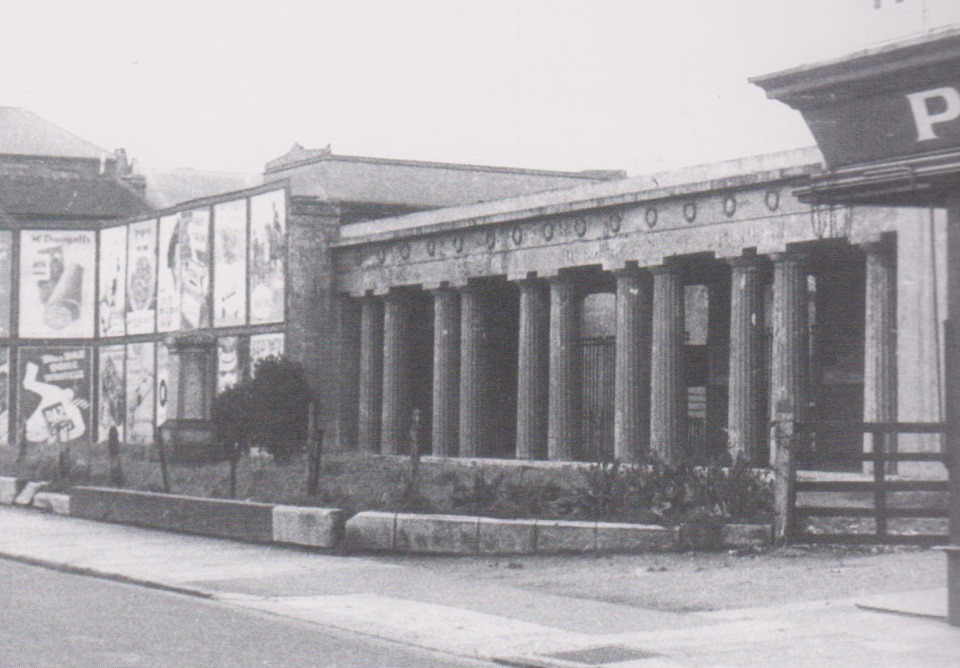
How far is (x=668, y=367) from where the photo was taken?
3659 centimetres

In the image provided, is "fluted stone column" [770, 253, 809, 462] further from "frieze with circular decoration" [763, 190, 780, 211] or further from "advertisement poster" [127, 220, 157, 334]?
"advertisement poster" [127, 220, 157, 334]

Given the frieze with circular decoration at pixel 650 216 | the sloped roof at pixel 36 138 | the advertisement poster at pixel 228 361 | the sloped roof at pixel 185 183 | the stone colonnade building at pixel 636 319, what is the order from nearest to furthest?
the stone colonnade building at pixel 636 319
the frieze with circular decoration at pixel 650 216
the advertisement poster at pixel 228 361
the sloped roof at pixel 185 183
the sloped roof at pixel 36 138

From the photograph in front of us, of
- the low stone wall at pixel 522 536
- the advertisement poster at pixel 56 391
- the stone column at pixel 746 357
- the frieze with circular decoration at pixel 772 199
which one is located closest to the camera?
the low stone wall at pixel 522 536

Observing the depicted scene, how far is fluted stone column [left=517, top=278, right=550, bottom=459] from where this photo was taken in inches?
1640

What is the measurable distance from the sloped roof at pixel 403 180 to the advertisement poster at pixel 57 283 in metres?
8.06

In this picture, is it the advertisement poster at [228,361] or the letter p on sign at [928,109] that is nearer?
the letter p on sign at [928,109]

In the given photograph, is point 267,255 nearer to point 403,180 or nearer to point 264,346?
point 264,346

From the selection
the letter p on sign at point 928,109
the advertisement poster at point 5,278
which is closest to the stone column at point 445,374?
the advertisement poster at point 5,278

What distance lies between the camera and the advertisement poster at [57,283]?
58.8 meters

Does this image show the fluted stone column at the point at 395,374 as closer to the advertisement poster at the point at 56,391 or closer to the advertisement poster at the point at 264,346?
the advertisement poster at the point at 264,346

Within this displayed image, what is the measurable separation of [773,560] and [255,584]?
17.2 feet

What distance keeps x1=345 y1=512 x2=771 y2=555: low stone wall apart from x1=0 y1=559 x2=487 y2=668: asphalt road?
A: 12.0 ft

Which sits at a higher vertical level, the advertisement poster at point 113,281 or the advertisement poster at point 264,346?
the advertisement poster at point 113,281

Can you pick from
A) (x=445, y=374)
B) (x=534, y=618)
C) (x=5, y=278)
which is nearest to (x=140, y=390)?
(x=5, y=278)
